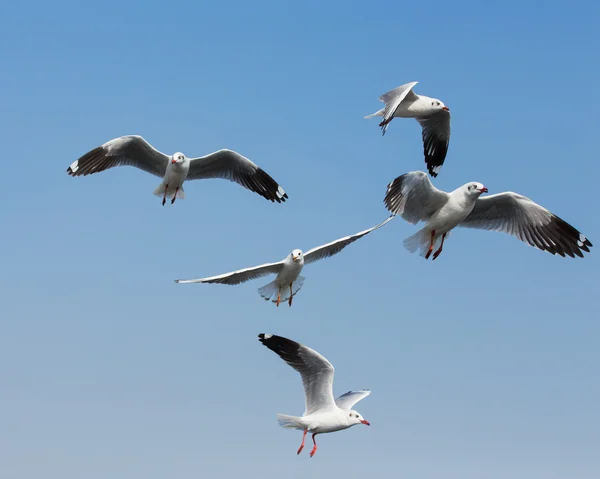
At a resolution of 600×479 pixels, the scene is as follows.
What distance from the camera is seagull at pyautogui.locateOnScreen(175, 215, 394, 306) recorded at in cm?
1213

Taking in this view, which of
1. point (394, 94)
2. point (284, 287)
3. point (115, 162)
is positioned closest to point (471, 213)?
point (394, 94)

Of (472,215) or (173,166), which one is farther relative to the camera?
(173,166)

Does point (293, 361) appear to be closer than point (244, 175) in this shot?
Yes

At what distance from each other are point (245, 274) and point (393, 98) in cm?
307

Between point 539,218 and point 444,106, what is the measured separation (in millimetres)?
2321

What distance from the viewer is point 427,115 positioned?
1346 centimetres

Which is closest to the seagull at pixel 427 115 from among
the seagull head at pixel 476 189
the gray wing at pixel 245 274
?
the seagull head at pixel 476 189

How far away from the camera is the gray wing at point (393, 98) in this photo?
1159 cm

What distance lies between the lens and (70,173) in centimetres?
1432

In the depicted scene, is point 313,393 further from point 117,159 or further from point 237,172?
point 117,159

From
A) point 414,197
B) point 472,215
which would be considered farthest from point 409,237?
point 472,215

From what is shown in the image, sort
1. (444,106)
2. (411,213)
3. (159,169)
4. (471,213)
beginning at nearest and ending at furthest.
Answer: (411,213)
(471,213)
(444,106)
(159,169)

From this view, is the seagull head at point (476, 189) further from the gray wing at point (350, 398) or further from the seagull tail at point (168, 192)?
the seagull tail at point (168, 192)

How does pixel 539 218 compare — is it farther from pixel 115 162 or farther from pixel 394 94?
pixel 115 162
